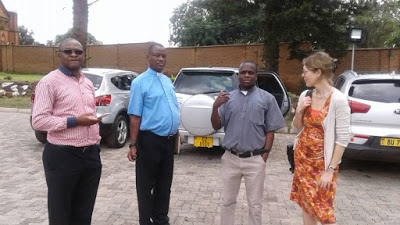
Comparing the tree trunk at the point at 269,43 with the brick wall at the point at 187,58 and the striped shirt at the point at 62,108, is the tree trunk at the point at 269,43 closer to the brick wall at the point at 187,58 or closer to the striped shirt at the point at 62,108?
the brick wall at the point at 187,58

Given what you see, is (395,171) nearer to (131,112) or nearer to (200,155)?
(200,155)

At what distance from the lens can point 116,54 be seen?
94.5ft

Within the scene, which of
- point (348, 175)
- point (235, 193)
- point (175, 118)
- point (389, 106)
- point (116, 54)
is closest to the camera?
point (235, 193)

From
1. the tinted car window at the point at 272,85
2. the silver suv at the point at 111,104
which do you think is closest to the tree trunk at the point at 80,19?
the silver suv at the point at 111,104

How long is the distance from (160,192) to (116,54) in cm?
2646

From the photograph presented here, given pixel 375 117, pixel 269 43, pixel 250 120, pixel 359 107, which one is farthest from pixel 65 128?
pixel 269 43

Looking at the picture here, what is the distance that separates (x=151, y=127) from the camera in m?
3.41

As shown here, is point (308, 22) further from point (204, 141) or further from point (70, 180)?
point (70, 180)

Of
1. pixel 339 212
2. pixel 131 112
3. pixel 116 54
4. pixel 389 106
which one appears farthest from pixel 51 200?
pixel 116 54


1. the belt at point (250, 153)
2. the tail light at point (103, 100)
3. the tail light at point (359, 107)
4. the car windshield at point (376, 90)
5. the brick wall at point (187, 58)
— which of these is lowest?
the belt at point (250, 153)

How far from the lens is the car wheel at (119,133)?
742 centimetres

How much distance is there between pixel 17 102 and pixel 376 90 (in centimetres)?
1272

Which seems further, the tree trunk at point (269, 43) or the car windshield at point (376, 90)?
the tree trunk at point (269, 43)

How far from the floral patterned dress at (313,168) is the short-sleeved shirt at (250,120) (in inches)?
13.7
